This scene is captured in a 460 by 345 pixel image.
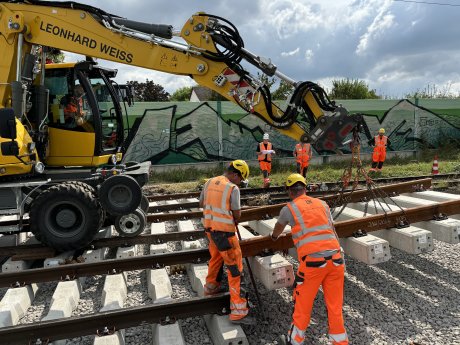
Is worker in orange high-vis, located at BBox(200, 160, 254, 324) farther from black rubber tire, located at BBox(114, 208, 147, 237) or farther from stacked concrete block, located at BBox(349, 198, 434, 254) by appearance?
black rubber tire, located at BBox(114, 208, 147, 237)

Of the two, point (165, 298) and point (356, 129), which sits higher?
point (356, 129)

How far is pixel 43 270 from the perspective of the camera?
191 inches

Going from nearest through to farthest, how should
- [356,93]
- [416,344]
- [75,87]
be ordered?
[416,344]
[75,87]
[356,93]

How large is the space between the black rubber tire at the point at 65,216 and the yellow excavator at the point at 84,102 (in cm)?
1

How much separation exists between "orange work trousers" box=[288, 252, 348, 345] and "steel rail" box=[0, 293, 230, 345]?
2.75ft

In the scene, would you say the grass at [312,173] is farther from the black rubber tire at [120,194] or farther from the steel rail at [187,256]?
the steel rail at [187,256]

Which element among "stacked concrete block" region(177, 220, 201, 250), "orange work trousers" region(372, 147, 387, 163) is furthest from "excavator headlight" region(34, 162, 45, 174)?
"orange work trousers" region(372, 147, 387, 163)

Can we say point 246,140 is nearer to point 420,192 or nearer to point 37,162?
point 420,192

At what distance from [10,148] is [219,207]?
11.2 ft

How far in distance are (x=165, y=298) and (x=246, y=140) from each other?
14.7 m

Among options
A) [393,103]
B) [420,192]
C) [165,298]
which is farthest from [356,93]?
[165,298]

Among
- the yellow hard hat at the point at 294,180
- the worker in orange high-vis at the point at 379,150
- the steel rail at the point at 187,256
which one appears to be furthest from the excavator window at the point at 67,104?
the worker in orange high-vis at the point at 379,150

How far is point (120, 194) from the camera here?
6.29 m

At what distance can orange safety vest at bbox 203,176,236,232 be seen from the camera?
406 cm
